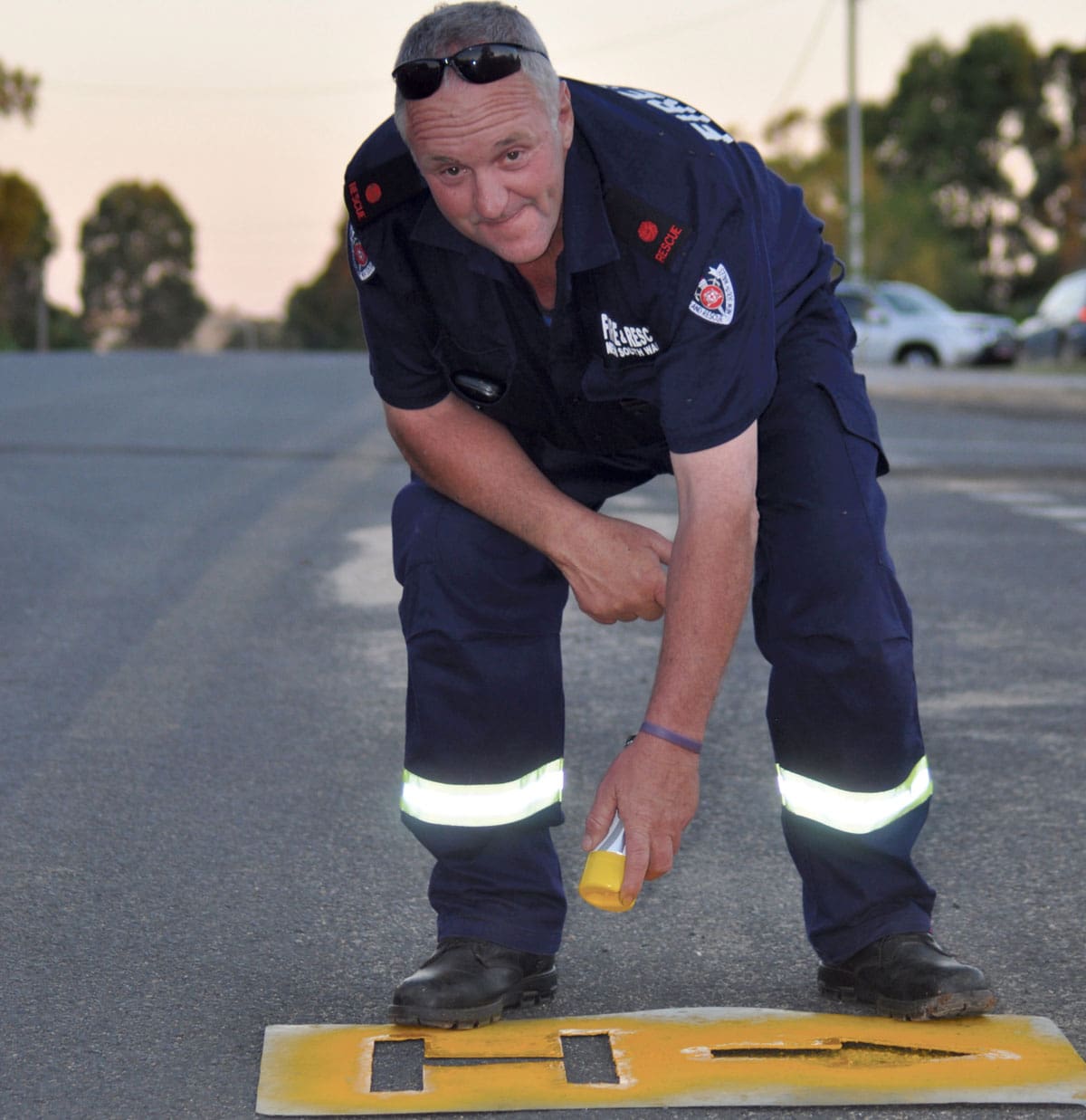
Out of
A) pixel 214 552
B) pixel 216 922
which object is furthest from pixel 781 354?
pixel 214 552

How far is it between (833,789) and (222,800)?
173 cm

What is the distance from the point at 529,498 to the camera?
3.16 metres

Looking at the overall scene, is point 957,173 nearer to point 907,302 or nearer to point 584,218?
point 907,302

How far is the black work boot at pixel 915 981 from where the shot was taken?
10.1 ft

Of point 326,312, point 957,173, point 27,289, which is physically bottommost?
point 326,312

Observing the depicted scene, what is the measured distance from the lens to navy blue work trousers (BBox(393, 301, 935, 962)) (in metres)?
3.10

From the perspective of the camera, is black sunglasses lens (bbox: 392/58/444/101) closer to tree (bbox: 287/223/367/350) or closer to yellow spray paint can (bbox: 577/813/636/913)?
yellow spray paint can (bbox: 577/813/636/913)

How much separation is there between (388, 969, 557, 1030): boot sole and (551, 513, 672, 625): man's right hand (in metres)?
0.62

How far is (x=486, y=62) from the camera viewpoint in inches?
111

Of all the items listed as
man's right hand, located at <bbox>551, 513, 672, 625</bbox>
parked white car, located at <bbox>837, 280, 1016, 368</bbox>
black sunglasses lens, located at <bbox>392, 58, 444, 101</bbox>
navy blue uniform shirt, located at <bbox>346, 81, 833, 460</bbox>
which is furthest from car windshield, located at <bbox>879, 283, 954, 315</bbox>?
black sunglasses lens, located at <bbox>392, 58, 444, 101</bbox>

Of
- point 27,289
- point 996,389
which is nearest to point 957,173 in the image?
point 996,389

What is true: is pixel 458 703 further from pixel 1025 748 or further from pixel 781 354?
pixel 1025 748

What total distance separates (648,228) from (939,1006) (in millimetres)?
1274

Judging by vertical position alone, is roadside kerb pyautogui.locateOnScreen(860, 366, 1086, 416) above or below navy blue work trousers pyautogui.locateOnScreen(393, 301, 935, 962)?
below
